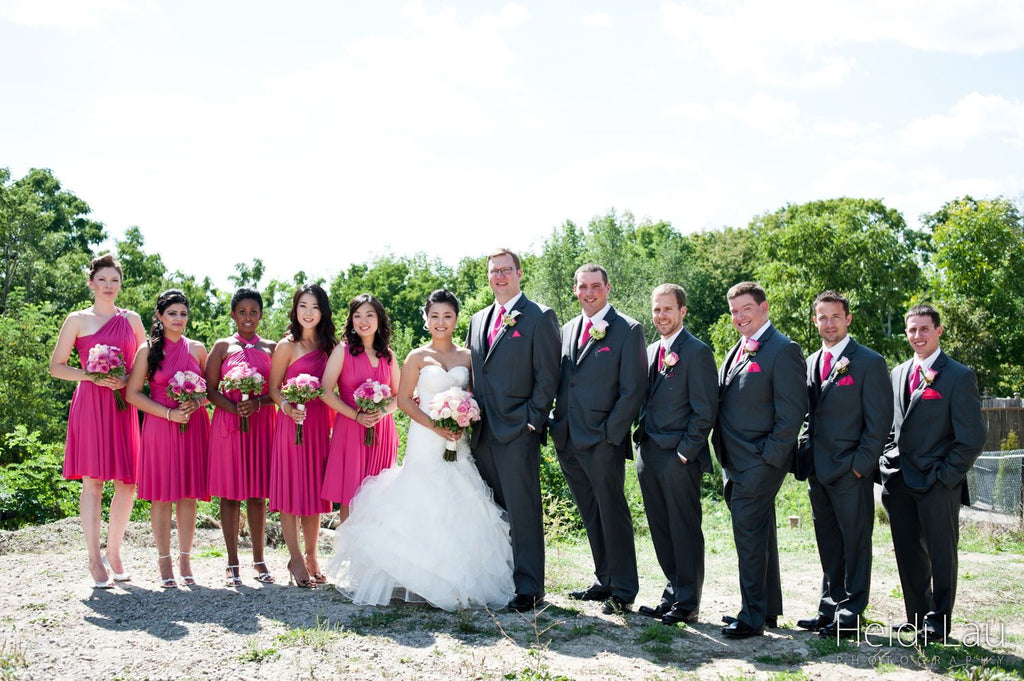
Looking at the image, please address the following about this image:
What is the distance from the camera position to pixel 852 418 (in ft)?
21.2

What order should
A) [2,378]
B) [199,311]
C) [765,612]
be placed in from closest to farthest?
[765,612]
[2,378]
[199,311]

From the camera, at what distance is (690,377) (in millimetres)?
6680

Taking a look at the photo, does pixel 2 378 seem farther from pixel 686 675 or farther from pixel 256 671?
pixel 686 675

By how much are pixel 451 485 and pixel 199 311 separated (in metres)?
32.2

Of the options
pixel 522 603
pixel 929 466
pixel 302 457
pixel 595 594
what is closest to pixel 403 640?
pixel 522 603

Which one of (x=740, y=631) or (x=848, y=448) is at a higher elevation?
(x=848, y=448)

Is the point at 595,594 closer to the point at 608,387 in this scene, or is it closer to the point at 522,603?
the point at 522,603

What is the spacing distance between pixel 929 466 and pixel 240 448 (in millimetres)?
5652

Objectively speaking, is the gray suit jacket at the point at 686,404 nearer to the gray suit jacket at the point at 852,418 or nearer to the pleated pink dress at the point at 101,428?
the gray suit jacket at the point at 852,418

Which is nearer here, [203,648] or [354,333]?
[203,648]

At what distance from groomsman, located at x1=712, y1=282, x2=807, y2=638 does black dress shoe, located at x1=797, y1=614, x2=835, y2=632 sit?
1.15ft

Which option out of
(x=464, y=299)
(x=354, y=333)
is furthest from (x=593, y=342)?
(x=464, y=299)

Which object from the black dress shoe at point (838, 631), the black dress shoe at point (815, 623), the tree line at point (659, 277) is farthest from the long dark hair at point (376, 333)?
A: the tree line at point (659, 277)

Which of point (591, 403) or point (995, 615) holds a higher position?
point (591, 403)
